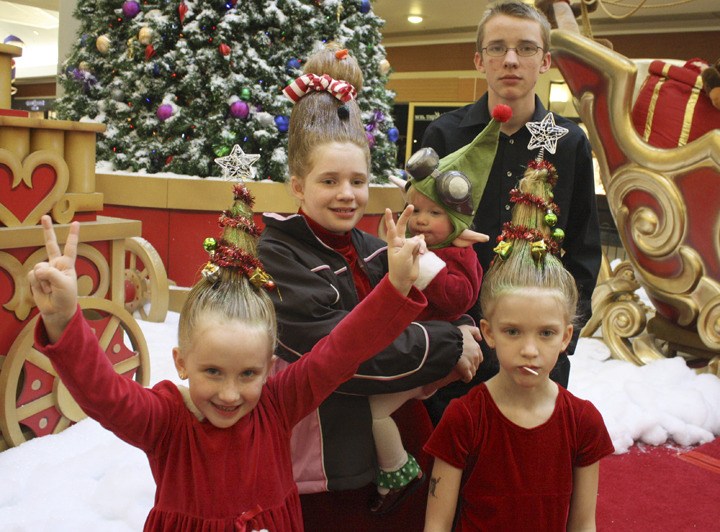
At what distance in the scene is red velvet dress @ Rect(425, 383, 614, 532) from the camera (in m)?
1.35

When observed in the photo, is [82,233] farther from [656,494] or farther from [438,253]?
[656,494]

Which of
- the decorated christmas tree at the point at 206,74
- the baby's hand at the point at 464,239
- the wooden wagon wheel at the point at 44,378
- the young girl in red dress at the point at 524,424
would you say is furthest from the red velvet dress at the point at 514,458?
the decorated christmas tree at the point at 206,74

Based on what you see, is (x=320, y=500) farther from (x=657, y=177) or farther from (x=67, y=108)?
(x=67, y=108)

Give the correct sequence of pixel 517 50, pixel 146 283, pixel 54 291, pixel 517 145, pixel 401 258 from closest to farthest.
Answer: pixel 54 291 → pixel 401 258 → pixel 517 50 → pixel 517 145 → pixel 146 283

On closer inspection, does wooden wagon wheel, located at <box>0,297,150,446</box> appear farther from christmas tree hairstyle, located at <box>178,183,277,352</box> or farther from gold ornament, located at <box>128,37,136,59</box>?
gold ornament, located at <box>128,37,136,59</box>

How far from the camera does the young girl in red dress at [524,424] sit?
4.43 ft

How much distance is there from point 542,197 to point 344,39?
2909 millimetres

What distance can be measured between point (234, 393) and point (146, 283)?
2.72 metres

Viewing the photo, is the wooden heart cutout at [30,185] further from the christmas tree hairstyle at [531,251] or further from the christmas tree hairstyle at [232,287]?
the christmas tree hairstyle at [531,251]

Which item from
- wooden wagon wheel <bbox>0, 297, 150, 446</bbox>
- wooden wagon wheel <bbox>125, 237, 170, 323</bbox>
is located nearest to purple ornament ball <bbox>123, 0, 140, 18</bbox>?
wooden wagon wheel <bbox>125, 237, 170, 323</bbox>

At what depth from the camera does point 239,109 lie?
12.4 feet

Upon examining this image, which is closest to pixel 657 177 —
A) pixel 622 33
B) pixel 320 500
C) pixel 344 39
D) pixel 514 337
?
pixel 344 39

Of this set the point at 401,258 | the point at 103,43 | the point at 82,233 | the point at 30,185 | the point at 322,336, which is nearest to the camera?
the point at 401,258

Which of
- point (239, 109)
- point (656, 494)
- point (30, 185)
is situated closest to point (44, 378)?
point (30, 185)
